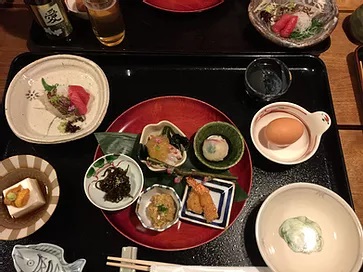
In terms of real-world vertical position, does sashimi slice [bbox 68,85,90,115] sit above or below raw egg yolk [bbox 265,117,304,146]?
above

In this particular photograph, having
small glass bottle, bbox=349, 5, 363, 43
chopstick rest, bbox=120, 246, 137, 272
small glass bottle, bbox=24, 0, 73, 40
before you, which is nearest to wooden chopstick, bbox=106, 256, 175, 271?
chopstick rest, bbox=120, 246, 137, 272

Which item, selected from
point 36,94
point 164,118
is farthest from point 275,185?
point 36,94

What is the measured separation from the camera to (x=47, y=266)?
58.0 inches

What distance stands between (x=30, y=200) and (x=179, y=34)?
3.36 feet

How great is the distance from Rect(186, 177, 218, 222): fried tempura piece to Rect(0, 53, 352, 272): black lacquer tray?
107mm

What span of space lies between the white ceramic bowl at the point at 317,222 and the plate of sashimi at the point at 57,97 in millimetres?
806

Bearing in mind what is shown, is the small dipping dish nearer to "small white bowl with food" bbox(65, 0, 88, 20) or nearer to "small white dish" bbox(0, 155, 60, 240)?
"small white bowl with food" bbox(65, 0, 88, 20)

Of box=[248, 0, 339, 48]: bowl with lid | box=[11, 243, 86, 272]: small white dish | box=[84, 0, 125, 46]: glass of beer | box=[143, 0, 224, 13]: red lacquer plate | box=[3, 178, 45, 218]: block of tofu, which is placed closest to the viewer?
box=[11, 243, 86, 272]: small white dish

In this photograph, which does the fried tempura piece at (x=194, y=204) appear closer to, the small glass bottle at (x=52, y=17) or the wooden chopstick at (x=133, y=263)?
the wooden chopstick at (x=133, y=263)

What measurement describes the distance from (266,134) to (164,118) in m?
0.45

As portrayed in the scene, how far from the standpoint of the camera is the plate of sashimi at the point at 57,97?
173 cm

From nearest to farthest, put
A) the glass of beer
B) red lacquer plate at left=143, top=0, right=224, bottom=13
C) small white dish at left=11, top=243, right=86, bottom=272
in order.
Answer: small white dish at left=11, top=243, right=86, bottom=272, the glass of beer, red lacquer plate at left=143, top=0, right=224, bottom=13

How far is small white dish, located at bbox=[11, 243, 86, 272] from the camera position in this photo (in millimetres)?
1462

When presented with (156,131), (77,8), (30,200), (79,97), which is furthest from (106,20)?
(30,200)
